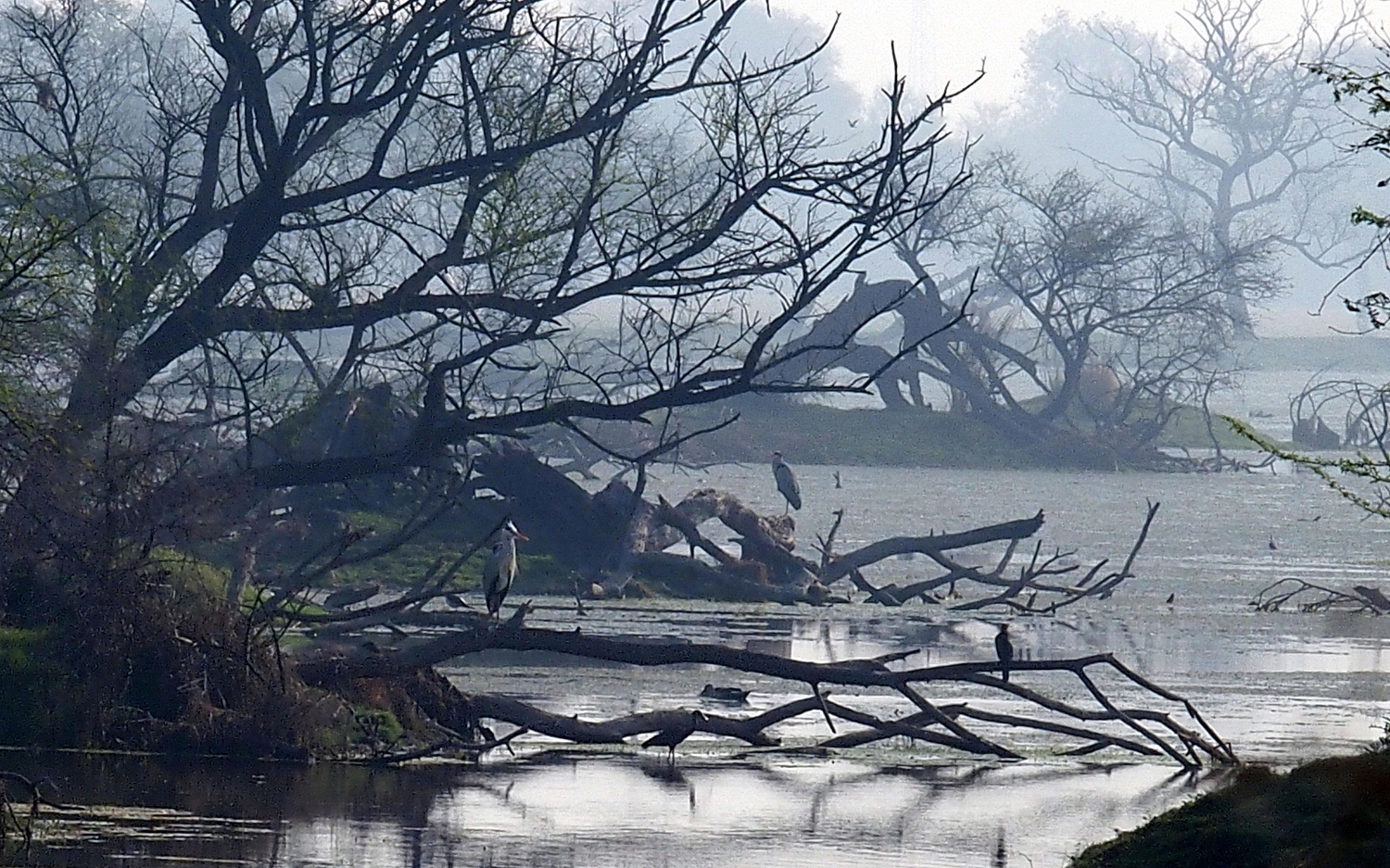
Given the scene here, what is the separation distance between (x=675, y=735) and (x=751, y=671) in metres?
0.64

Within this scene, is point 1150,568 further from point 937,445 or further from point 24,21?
point 937,445

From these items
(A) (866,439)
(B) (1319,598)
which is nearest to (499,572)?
(B) (1319,598)

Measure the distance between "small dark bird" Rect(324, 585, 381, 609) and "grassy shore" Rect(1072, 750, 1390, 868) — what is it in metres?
11.3

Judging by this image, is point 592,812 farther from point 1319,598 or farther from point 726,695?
point 1319,598

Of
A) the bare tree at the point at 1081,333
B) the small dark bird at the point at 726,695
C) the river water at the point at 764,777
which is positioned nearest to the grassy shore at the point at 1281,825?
the river water at the point at 764,777

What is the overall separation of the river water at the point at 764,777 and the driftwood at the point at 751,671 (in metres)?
0.18

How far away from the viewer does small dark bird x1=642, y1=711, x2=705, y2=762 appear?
14539 mm

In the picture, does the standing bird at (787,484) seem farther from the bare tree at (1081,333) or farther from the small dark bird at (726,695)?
the bare tree at (1081,333)

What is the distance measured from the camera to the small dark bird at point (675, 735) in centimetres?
1454

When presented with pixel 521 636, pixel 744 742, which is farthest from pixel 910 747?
pixel 521 636

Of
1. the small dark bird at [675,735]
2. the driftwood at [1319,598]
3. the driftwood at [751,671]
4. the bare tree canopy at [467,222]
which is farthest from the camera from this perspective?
the driftwood at [1319,598]

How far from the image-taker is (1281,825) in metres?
8.16

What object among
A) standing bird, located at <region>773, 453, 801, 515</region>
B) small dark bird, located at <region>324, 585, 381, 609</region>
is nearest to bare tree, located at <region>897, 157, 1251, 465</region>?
standing bird, located at <region>773, 453, 801, 515</region>

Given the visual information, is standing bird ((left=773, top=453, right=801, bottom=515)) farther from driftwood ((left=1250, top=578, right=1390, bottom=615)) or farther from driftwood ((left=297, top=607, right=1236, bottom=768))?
driftwood ((left=297, top=607, right=1236, bottom=768))
